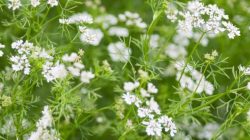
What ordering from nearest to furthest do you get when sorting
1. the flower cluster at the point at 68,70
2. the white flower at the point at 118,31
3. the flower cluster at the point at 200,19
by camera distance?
the flower cluster at the point at 68,70
the flower cluster at the point at 200,19
the white flower at the point at 118,31

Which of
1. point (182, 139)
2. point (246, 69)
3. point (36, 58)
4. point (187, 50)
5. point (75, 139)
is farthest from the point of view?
point (187, 50)

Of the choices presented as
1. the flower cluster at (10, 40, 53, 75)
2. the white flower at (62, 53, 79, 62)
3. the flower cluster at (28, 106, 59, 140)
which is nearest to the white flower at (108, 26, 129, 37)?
the flower cluster at (10, 40, 53, 75)

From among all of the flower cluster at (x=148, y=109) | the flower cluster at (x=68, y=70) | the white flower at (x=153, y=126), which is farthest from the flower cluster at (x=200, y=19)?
the flower cluster at (x=68, y=70)

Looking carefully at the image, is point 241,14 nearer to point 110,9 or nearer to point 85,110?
point 110,9

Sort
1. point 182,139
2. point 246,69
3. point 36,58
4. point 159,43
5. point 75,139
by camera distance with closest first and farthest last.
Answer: point 36,58 < point 246,69 < point 182,139 < point 75,139 < point 159,43

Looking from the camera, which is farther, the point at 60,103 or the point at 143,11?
the point at 143,11

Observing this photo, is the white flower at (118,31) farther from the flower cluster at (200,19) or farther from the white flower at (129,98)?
the white flower at (129,98)

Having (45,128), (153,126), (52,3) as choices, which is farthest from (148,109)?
(52,3)

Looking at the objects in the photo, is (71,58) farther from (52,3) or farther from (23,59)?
(52,3)

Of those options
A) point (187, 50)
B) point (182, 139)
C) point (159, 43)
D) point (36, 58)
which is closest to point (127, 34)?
point (159, 43)

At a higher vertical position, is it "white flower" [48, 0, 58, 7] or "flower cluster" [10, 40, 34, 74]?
"white flower" [48, 0, 58, 7]

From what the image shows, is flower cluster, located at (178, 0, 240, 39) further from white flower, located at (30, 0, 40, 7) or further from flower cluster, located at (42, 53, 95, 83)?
white flower, located at (30, 0, 40, 7)
